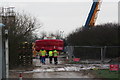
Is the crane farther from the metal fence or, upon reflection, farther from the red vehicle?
the red vehicle

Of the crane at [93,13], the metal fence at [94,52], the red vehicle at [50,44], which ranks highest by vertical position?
the crane at [93,13]

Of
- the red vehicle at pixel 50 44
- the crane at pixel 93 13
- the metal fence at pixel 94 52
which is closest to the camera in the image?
the red vehicle at pixel 50 44

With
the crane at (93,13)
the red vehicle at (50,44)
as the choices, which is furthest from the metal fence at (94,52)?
the crane at (93,13)

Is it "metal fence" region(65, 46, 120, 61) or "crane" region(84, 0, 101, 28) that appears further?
"crane" region(84, 0, 101, 28)

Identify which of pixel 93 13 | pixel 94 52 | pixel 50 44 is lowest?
pixel 94 52

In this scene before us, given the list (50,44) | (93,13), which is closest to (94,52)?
(50,44)

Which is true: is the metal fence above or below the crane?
below

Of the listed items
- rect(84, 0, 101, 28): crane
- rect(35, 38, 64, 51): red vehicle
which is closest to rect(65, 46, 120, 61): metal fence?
rect(35, 38, 64, 51): red vehicle

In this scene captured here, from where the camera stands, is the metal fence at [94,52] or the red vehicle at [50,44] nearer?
the red vehicle at [50,44]

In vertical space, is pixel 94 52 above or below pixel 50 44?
below

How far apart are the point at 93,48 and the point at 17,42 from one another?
1191 cm

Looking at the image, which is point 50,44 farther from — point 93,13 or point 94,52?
point 93,13

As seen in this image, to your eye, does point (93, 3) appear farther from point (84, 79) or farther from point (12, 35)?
point (84, 79)

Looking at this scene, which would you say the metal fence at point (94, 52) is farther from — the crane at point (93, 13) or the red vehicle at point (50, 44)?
the crane at point (93, 13)
